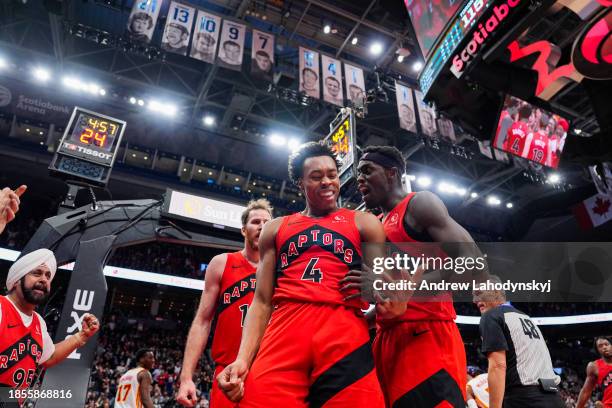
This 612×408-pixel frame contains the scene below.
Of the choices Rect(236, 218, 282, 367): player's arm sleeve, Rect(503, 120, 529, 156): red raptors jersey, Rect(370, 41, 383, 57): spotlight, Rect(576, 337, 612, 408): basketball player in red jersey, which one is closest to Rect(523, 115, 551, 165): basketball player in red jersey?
Rect(503, 120, 529, 156): red raptors jersey

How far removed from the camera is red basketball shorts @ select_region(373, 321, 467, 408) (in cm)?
207

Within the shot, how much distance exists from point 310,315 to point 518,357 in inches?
111

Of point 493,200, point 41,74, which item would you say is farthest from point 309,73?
point 493,200

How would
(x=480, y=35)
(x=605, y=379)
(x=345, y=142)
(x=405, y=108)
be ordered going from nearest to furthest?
1. (x=605, y=379)
2. (x=480, y=35)
3. (x=345, y=142)
4. (x=405, y=108)

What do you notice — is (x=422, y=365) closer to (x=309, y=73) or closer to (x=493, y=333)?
(x=493, y=333)

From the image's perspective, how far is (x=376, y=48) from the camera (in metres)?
14.6

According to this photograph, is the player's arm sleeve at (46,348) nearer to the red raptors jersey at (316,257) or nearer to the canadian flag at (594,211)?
the red raptors jersey at (316,257)

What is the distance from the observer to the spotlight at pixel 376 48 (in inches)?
573

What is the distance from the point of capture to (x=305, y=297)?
1996 mm

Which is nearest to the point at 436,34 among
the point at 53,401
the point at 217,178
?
the point at 53,401

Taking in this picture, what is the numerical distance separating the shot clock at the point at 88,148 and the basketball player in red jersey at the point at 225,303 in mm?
4160

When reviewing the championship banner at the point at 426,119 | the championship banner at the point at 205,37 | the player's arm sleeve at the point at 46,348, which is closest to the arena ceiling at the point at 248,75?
the championship banner at the point at 426,119

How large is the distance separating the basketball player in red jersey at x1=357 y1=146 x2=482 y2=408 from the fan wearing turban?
115 inches

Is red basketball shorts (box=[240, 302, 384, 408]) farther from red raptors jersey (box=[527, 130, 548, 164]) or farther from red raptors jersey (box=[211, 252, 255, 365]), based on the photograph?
red raptors jersey (box=[527, 130, 548, 164])
